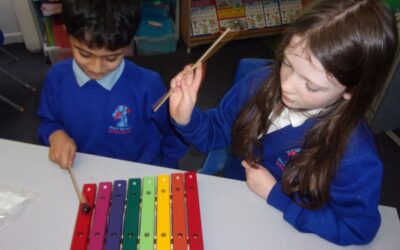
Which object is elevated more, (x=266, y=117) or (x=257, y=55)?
(x=266, y=117)

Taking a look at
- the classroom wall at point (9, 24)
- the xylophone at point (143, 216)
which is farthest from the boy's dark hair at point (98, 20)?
the classroom wall at point (9, 24)

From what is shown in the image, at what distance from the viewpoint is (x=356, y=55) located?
31.9 inches

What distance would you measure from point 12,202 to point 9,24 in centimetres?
260

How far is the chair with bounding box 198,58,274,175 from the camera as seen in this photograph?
126cm

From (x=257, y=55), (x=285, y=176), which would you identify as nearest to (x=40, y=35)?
(x=257, y=55)

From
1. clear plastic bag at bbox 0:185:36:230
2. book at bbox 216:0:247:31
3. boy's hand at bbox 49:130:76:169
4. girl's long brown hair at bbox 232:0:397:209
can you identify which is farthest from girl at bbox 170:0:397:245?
book at bbox 216:0:247:31

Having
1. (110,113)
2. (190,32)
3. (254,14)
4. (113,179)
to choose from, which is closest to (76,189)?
(113,179)

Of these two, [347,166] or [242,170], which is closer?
[347,166]

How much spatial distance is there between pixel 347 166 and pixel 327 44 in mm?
357

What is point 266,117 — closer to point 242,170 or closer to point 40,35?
point 242,170

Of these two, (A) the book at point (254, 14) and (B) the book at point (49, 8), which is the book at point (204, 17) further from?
(B) the book at point (49, 8)

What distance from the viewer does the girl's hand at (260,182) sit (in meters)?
1.03

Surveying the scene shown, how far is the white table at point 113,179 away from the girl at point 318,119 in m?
0.04

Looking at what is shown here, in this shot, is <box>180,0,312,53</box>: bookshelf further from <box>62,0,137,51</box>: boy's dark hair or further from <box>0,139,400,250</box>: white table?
<box>0,139,400,250</box>: white table
